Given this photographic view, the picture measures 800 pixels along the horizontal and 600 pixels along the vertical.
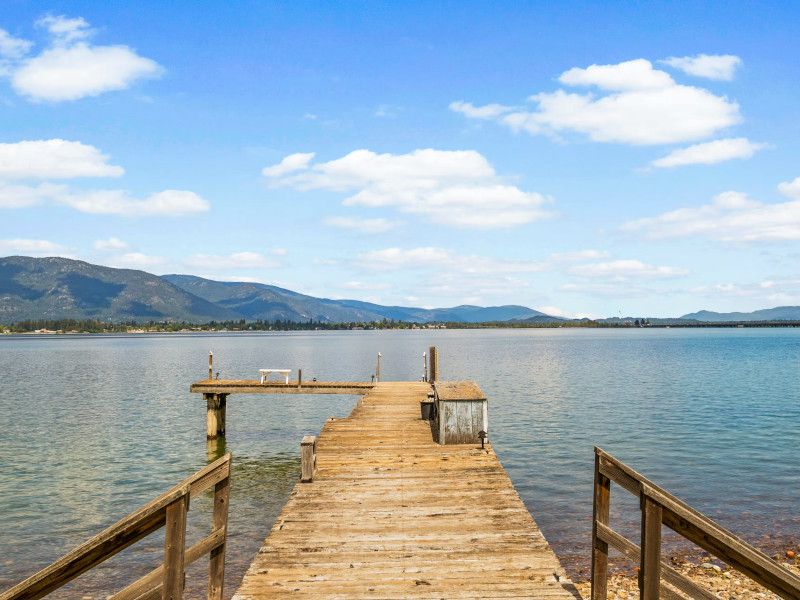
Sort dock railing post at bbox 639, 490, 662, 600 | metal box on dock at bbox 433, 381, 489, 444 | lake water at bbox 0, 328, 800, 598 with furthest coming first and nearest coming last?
lake water at bbox 0, 328, 800, 598 < metal box on dock at bbox 433, 381, 489, 444 < dock railing post at bbox 639, 490, 662, 600

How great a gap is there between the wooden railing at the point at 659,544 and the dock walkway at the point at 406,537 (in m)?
0.95

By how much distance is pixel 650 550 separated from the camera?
6.93 m

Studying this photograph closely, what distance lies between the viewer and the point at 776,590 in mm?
5504

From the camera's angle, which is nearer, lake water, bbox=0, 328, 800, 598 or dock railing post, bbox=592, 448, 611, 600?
dock railing post, bbox=592, 448, 611, 600

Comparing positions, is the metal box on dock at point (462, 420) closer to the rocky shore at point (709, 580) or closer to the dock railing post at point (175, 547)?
the rocky shore at point (709, 580)

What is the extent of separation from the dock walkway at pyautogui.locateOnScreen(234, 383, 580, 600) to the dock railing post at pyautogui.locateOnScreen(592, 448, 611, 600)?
734 mm

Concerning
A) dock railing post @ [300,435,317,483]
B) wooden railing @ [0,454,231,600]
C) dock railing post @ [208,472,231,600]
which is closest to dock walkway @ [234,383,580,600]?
dock railing post @ [300,435,317,483]

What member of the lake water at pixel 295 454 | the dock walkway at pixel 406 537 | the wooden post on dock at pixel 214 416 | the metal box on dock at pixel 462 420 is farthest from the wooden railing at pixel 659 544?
the wooden post on dock at pixel 214 416

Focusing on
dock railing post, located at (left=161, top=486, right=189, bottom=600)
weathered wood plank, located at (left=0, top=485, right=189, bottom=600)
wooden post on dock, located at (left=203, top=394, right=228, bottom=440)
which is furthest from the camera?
wooden post on dock, located at (left=203, top=394, right=228, bottom=440)

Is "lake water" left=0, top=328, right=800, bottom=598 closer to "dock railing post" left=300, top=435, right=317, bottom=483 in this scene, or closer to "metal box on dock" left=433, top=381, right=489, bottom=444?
"dock railing post" left=300, top=435, right=317, bottom=483

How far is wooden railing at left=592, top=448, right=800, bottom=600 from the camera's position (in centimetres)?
552

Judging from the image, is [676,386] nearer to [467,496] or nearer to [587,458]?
[587,458]

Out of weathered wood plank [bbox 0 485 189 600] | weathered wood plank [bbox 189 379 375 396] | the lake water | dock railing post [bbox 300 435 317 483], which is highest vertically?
weathered wood plank [bbox 0 485 189 600]

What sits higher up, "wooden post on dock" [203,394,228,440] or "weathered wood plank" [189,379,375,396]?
"weathered wood plank" [189,379,375,396]
